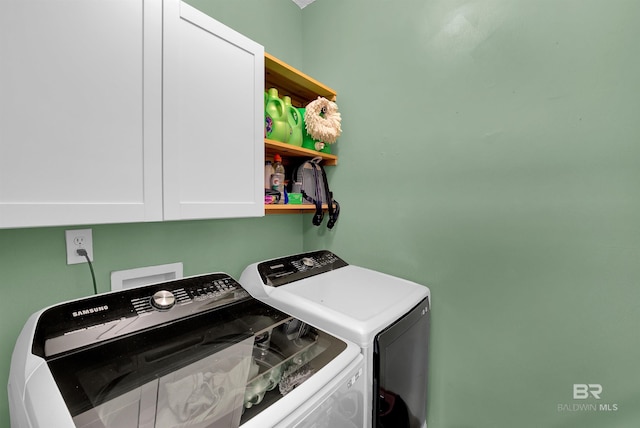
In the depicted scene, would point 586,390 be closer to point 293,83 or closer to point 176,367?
point 176,367

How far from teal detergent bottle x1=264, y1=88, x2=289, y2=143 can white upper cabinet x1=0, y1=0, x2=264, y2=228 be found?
0.23 metres

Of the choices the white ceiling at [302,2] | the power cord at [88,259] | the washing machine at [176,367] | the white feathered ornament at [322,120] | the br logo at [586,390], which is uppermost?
the white ceiling at [302,2]

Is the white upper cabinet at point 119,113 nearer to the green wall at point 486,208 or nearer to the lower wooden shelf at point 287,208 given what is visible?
the lower wooden shelf at point 287,208

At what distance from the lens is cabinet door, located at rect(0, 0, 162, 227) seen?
2.10 ft

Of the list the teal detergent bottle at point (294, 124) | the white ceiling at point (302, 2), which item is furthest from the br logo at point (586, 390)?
the white ceiling at point (302, 2)

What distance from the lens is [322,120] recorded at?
157cm

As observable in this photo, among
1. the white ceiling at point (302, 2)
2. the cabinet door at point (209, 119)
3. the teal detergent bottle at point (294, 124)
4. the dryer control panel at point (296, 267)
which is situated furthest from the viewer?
the white ceiling at point (302, 2)

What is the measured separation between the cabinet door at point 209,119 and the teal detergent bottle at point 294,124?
0.31 m

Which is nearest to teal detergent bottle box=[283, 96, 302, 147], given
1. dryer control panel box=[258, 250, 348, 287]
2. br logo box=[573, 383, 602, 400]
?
dryer control panel box=[258, 250, 348, 287]

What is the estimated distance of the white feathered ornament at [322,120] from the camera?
5.05 ft

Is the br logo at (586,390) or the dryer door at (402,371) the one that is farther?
the br logo at (586,390)

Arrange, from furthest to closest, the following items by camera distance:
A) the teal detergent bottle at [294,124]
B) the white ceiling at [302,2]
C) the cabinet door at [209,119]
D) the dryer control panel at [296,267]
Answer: the white ceiling at [302,2], the teal detergent bottle at [294,124], the dryer control panel at [296,267], the cabinet door at [209,119]

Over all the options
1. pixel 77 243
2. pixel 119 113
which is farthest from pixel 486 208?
pixel 77 243

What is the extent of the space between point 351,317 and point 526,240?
0.88 m
